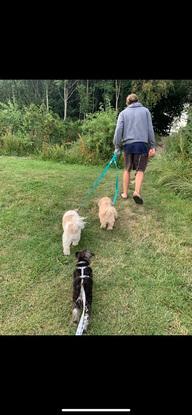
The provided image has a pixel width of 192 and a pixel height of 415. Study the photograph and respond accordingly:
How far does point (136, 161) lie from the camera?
4.77 meters

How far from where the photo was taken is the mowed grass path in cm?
286

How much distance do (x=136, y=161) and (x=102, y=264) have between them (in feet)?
5.95

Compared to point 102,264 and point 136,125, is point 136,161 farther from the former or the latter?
point 102,264

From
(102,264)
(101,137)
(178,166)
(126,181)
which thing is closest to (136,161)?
(126,181)

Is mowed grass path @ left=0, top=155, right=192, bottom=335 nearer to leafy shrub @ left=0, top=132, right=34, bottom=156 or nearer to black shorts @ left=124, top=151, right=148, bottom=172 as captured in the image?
black shorts @ left=124, top=151, right=148, bottom=172

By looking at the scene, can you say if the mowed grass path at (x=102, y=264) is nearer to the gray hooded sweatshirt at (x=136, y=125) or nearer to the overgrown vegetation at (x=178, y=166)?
the overgrown vegetation at (x=178, y=166)

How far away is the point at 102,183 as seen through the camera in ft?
20.4

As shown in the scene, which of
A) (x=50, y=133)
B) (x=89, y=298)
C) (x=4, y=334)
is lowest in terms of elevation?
(x=4, y=334)

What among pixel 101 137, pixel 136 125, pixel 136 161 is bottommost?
pixel 136 161

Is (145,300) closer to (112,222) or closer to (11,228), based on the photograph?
(112,222)

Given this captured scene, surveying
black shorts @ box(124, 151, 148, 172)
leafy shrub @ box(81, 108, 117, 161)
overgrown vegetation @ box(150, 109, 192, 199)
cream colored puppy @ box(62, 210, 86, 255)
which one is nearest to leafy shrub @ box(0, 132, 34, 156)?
leafy shrub @ box(81, 108, 117, 161)

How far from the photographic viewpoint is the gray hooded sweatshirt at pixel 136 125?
14.9 feet
